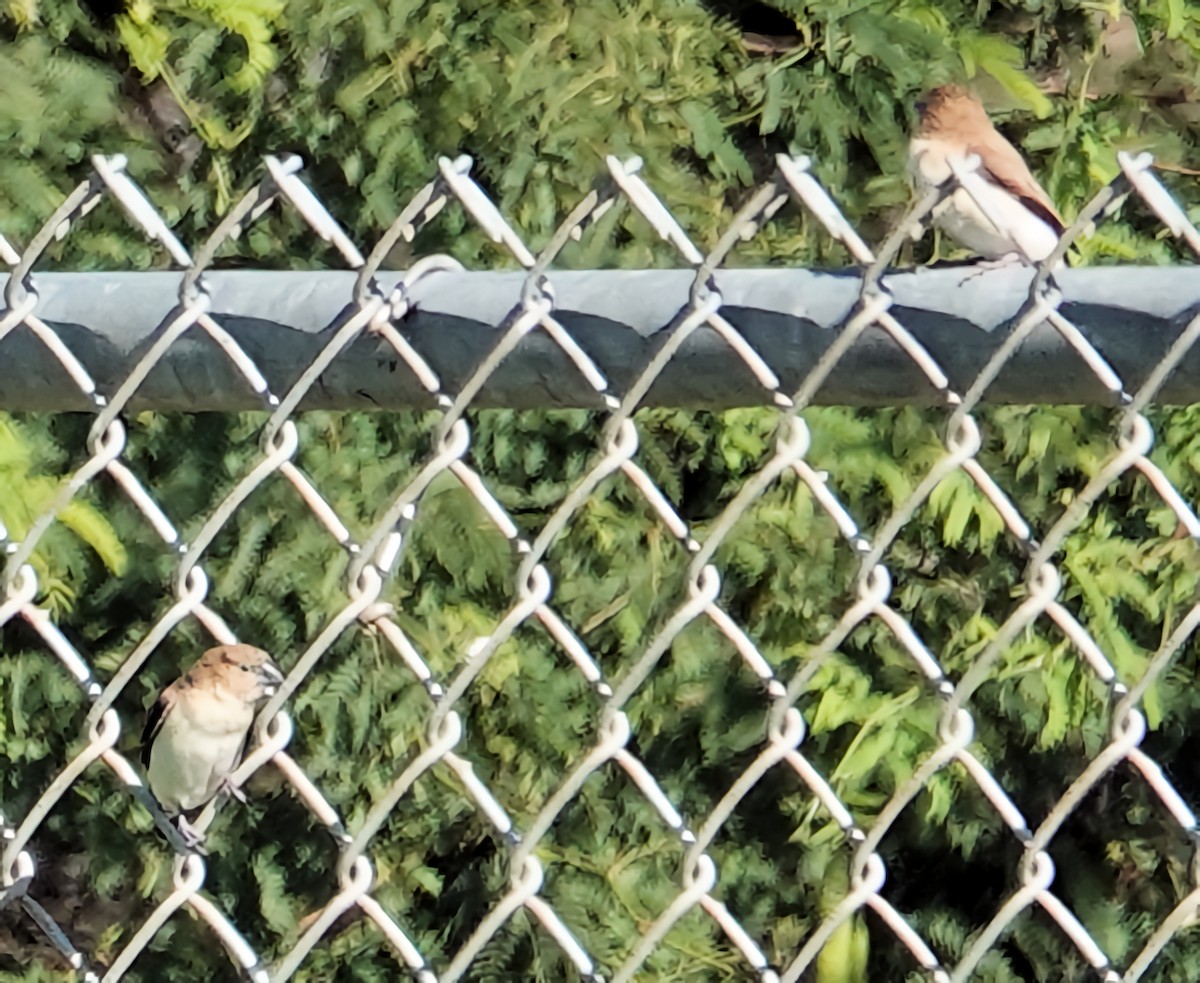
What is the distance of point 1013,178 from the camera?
8.71 feet

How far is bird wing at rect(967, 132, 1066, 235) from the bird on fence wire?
5.06 feet

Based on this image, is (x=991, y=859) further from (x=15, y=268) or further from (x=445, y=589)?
(x=15, y=268)

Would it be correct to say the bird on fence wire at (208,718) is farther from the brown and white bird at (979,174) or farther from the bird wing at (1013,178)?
the bird wing at (1013,178)

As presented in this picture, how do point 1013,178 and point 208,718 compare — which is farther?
point 1013,178

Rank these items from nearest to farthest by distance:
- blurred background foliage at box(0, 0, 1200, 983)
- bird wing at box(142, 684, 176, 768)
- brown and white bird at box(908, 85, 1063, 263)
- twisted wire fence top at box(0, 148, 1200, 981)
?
twisted wire fence top at box(0, 148, 1200, 981), brown and white bird at box(908, 85, 1063, 263), bird wing at box(142, 684, 176, 768), blurred background foliage at box(0, 0, 1200, 983)

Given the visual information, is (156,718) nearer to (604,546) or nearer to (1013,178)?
(604,546)

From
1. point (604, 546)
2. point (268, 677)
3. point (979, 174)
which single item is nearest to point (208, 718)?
point (268, 677)

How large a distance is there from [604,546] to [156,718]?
94cm

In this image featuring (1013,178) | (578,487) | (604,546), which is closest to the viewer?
(578,487)

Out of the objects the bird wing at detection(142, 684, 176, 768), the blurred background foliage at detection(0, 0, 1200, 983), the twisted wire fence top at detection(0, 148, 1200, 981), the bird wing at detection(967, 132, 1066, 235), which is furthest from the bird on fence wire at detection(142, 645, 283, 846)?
the bird wing at detection(967, 132, 1066, 235)

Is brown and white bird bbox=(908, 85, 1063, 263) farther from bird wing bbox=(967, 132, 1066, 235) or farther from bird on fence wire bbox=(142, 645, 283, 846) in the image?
bird on fence wire bbox=(142, 645, 283, 846)

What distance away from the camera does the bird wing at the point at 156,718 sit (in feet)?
8.61

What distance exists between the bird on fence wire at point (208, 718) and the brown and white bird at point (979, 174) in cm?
139

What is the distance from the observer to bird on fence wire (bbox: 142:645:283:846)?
254cm
